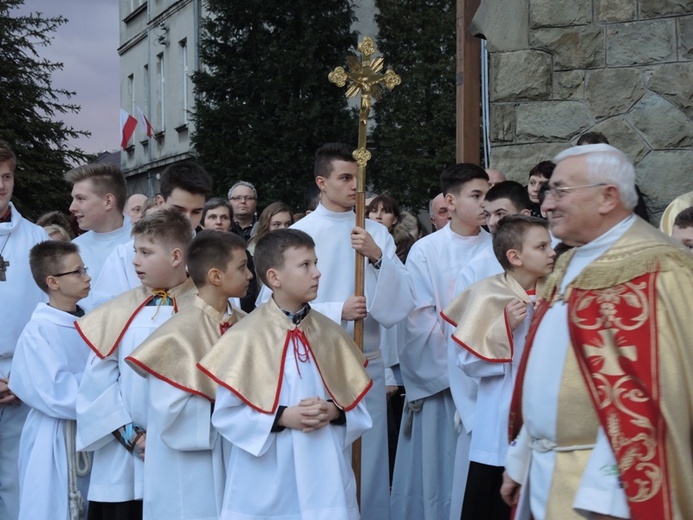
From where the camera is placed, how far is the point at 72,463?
5.89 m

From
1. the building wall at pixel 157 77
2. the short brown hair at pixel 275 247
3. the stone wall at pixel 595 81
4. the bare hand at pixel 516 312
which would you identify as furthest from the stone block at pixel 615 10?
the building wall at pixel 157 77

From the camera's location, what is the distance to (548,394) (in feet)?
12.4

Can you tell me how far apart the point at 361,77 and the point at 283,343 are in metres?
1.90

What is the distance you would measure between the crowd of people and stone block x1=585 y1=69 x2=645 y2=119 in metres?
0.84

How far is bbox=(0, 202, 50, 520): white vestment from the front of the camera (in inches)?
252

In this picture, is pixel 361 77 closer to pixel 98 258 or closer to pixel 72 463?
pixel 98 258

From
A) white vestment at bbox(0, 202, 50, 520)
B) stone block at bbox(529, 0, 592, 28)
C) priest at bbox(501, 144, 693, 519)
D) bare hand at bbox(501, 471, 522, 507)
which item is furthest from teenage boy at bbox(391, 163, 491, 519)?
priest at bbox(501, 144, 693, 519)

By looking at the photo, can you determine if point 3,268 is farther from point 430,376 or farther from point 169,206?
point 430,376

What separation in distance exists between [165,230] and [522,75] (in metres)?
3.26

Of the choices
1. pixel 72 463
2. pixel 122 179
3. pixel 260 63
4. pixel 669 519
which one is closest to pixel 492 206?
pixel 122 179

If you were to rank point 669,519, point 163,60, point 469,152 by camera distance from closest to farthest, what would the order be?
1. point 669,519
2. point 469,152
3. point 163,60

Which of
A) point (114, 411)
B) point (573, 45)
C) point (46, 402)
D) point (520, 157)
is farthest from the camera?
point (520, 157)

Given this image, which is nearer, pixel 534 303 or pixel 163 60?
pixel 534 303

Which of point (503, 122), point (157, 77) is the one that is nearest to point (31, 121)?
point (157, 77)
